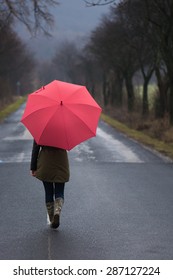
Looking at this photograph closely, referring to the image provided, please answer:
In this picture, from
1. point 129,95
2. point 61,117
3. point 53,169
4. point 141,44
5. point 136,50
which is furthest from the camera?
point 129,95

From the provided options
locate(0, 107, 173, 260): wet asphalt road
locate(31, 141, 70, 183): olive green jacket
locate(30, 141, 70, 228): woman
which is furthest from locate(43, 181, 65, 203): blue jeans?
locate(0, 107, 173, 260): wet asphalt road

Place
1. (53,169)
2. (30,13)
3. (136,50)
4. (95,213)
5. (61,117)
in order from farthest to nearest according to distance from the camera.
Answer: (136,50)
(30,13)
(95,213)
(53,169)
(61,117)

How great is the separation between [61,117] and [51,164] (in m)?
0.75

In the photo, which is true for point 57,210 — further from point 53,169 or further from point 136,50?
Answer: point 136,50

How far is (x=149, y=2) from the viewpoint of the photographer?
95.6ft

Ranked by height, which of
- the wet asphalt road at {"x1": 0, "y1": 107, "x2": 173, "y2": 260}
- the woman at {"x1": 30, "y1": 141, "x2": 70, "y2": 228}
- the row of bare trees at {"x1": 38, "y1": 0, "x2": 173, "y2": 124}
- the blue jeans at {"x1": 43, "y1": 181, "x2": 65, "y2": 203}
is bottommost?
the wet asphalt road at {"x1": 0, "y1": 107, "x2": 173, "y2": 260}

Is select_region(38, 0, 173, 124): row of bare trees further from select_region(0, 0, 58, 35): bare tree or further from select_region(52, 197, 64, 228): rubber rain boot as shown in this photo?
select_region(52, 197, 64, 228): rubber rain boot

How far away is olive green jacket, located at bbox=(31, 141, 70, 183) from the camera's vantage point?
827 cm

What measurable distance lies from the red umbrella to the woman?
371mm

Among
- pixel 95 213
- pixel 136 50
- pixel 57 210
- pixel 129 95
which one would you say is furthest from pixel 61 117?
pixel 129 95

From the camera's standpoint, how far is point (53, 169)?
325 inches

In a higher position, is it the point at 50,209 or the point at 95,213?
the point at 50,209

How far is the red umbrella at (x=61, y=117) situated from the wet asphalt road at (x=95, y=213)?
1277mm

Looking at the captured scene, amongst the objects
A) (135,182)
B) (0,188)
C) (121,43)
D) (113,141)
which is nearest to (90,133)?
(0,188)
